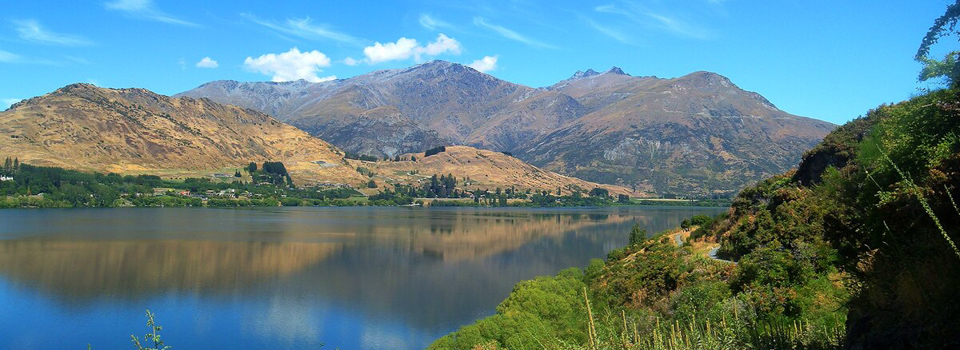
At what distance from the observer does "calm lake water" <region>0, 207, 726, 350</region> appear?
4528 cm

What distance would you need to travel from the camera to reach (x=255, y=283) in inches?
2537

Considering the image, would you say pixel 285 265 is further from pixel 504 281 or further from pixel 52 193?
pixel 52 193

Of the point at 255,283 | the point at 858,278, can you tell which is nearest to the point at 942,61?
the point at 858,278

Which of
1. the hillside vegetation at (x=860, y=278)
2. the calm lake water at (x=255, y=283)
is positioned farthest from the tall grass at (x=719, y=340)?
the calm lake water at (x=255, y=283)

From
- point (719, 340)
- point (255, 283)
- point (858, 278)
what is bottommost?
point (255, 283)

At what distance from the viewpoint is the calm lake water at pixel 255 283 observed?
4528 cm

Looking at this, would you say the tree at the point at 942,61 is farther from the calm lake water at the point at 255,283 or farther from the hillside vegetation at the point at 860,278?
the calm lake water at the point at 255,283

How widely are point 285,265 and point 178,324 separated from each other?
29.7 meters

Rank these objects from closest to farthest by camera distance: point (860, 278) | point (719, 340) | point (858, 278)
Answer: point (719, 340), point (860, 278), point (858, 278)

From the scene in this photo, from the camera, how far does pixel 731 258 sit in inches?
1539

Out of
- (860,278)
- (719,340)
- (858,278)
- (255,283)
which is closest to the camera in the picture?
(719,340)

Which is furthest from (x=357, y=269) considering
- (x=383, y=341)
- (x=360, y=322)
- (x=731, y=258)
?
(x=731, y=258)

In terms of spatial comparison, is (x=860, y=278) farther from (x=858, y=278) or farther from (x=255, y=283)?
(x=255, y=283)

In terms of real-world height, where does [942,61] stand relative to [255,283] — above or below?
above
